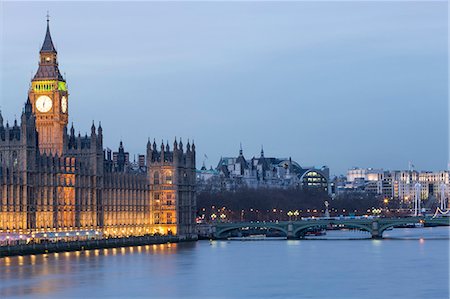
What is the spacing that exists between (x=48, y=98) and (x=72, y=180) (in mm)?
14571

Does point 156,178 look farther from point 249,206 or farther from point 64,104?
point 249,206

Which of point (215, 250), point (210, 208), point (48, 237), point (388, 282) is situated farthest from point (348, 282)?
point (210, 208)

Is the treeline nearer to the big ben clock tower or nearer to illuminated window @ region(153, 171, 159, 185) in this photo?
illuminated window @ region(153, 171, 159, 185)

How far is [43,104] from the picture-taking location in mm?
129750

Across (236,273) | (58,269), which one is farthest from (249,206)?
(236,273)

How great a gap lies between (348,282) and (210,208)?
3430 inches

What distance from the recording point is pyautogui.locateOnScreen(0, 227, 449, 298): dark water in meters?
71.6

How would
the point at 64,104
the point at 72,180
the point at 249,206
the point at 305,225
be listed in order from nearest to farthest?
the point at 72,180, the point at 305,225, the point at 64,104, the point at 249,206

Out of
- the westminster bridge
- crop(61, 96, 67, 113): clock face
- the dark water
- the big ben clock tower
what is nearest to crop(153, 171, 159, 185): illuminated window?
the westminster bridge

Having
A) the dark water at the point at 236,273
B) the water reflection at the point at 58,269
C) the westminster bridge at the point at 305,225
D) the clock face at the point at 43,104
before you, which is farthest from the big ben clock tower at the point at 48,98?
the dark water at the point at 236,273

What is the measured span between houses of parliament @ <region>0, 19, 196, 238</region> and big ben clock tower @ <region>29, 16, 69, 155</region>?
9 cm

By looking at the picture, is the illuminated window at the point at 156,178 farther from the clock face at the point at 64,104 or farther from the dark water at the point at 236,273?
the dark water at the point at 236,273

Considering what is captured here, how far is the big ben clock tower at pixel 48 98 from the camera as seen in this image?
5074 inches

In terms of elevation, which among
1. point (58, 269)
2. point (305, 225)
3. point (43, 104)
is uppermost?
point (43, 104)
